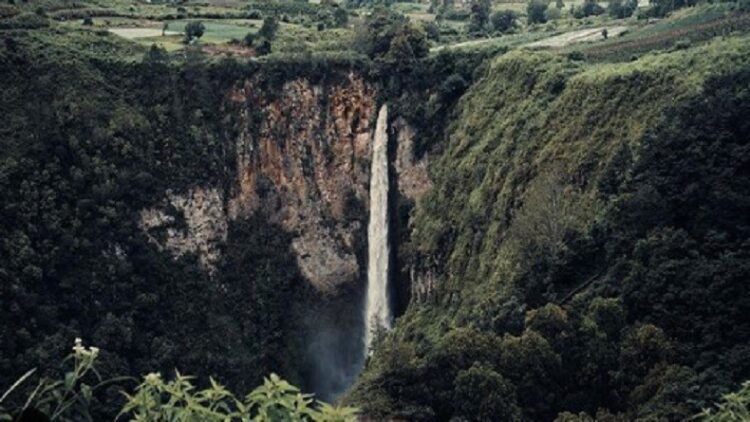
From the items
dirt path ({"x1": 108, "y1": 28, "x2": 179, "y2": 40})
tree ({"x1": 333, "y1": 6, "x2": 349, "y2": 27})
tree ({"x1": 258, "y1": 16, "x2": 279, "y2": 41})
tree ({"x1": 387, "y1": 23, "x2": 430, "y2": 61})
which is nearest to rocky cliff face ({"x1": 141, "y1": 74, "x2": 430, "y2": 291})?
tree ({"x1": 387, "y1": 23, "x2": 430, "y2": 61})

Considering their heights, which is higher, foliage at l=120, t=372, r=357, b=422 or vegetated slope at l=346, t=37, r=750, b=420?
foliage at l=120, t=372, r=357, b=422

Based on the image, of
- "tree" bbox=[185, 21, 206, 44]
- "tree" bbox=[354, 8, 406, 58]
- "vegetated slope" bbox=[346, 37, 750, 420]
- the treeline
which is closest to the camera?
"vegetated slope" bbox=[346, 37, 750, 420]

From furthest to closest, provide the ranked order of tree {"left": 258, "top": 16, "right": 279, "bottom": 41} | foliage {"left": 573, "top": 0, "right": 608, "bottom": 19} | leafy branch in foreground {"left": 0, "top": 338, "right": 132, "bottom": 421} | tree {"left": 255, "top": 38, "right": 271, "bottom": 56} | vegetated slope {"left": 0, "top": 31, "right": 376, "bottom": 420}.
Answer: foliage {"left": 573, "top": 0, "right": 608, "bottom": 19}, tree {"left": 258, "top": 16, "right": 279, "bottom": 41}, tree {"left": 255, "top": 38, "right": 271, "bottom": 56}, vegetated slope {"left": 0, "top": 31, "right": 376, "bottom": 420}, leafy branch in foreground {"left": 0, "top": 338, "right": 132, "bottom": 421}

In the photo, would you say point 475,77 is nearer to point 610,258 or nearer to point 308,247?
point 308,247

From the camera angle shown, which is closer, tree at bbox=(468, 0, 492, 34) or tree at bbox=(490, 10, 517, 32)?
tree at bbox=(468, 0, 492, 34)

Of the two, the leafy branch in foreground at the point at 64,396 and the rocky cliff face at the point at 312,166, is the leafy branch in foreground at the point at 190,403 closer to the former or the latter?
the leafy branch in foreground at the point at 64,396

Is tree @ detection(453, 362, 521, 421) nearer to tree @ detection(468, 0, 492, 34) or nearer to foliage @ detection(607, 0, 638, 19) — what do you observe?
foliage @ detection(607, 0, 638, 19)

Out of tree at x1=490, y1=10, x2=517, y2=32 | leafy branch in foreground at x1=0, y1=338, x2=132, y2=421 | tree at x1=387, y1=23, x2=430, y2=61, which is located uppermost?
leafy branch in foreground at x1=0, y1=338, x2=132, y2=421

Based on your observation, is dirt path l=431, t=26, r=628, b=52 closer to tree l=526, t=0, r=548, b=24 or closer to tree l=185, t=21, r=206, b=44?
tree l=526, t=0, r=548, b=24
